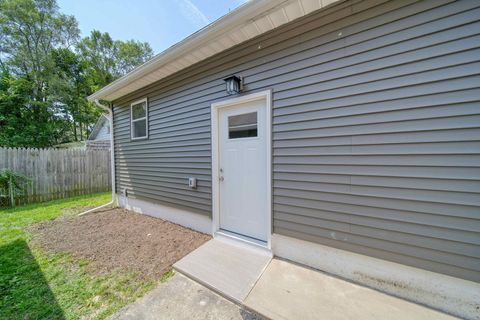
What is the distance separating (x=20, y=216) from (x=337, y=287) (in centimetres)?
699

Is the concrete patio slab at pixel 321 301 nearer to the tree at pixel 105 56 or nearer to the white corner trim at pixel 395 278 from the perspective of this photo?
the white corner trim at pixel 395 278

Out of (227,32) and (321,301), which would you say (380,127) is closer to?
(321,301)

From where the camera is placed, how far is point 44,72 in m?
15.0

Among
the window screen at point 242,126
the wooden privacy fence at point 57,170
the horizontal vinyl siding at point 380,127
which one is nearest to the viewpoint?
the horizontal vinyl siding at point 380,127

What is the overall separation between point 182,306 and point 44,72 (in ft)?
71.6

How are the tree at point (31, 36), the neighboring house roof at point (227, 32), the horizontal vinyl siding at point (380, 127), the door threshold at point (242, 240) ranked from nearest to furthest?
the horizontal vinyl siding at point (380, 127)
the neighboring house roof at point (227, 32)
the door threshold at point (242, 240)
the tree at point (31, 36)

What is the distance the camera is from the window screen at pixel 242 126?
286 cm

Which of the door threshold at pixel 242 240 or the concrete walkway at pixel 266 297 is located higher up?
the door threshold at pixel 242 240

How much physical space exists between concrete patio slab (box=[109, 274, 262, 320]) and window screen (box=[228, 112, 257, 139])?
2105 millimetres

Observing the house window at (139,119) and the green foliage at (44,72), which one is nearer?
the house window at (139,119)

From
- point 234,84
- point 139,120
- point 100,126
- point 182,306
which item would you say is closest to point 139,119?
point 139,120

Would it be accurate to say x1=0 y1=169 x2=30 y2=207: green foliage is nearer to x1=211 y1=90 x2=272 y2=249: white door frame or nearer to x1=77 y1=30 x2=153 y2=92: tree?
x1=211 y1=90 x2=272 y2=249: white door frame

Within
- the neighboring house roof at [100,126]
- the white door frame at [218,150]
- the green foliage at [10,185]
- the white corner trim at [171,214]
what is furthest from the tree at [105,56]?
the white door frame at [218,150]

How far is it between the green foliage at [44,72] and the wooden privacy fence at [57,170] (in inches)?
440
